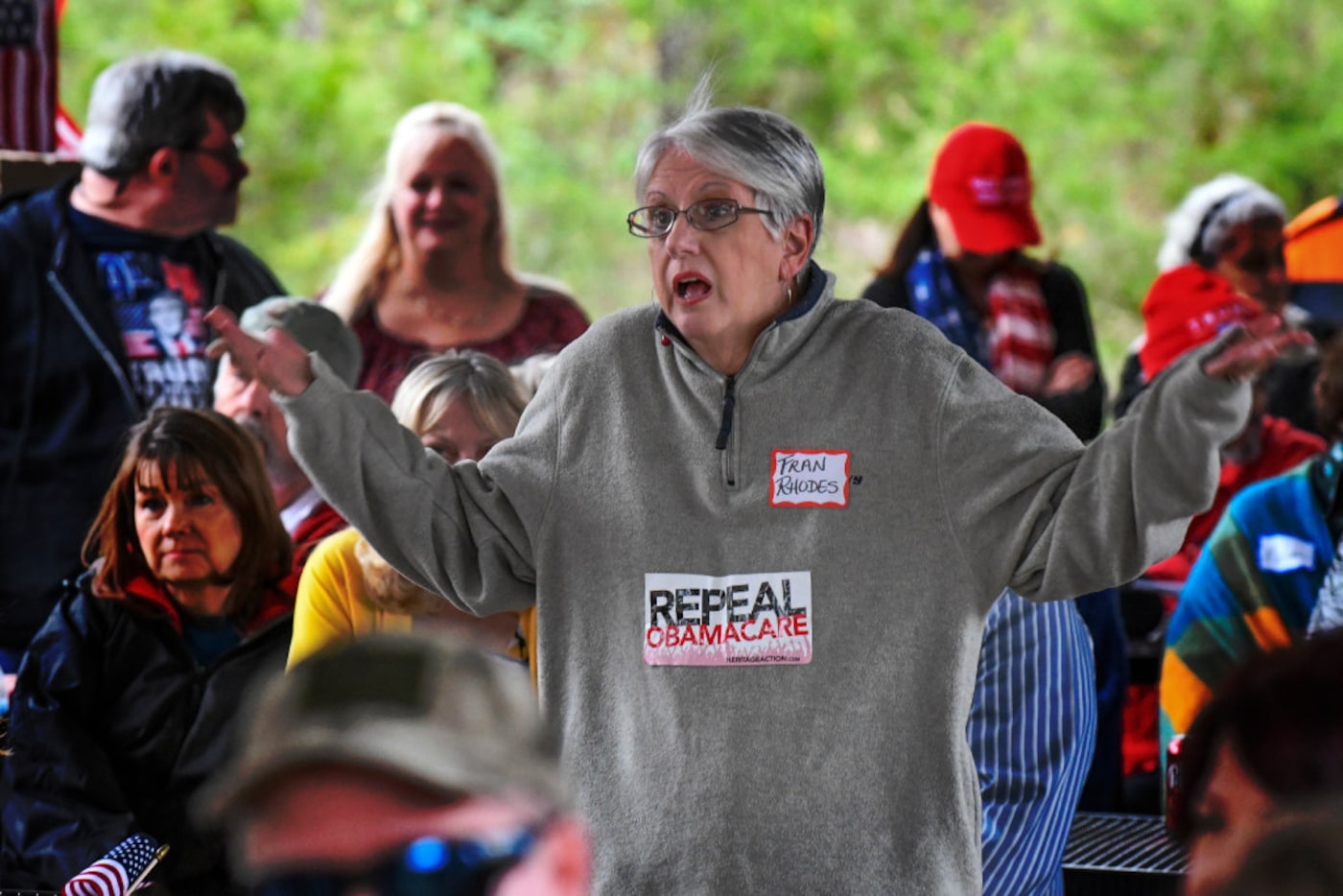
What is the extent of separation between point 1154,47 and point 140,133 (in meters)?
7.91

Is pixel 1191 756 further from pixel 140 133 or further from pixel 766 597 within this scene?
pixel 140 133

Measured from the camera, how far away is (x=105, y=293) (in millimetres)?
4355

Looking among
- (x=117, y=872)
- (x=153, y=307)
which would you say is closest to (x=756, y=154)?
(x=117, y=872)

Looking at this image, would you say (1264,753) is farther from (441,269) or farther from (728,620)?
(441,269)

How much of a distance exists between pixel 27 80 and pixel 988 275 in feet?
8.07

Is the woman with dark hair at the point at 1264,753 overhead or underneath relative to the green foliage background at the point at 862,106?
underneath

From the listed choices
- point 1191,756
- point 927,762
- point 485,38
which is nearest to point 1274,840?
point 1191,756

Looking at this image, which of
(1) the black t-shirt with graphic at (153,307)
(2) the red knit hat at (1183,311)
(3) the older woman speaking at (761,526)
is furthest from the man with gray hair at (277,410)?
(2) the red knit hat at (1183,311)

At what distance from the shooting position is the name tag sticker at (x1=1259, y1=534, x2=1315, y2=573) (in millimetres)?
3902

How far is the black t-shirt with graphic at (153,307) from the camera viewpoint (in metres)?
4.36

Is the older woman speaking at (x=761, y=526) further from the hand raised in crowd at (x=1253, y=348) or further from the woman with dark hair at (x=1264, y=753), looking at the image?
the woman with dark hair at (x=1264, y=753)

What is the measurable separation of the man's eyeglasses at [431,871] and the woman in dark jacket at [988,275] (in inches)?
139

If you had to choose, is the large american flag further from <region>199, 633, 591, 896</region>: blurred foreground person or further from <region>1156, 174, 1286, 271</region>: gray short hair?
<region>199, 633, 591, 896</region>: blurred foreground person

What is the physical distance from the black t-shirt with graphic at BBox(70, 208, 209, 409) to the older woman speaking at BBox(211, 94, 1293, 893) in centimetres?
207
